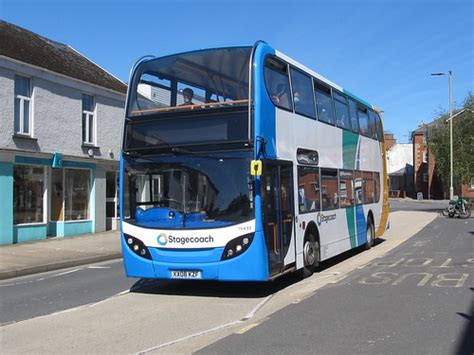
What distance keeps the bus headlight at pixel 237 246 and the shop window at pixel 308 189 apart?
209 cm

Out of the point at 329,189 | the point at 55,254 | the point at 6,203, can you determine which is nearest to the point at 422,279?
the point at 329,189

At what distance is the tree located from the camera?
3634 cm

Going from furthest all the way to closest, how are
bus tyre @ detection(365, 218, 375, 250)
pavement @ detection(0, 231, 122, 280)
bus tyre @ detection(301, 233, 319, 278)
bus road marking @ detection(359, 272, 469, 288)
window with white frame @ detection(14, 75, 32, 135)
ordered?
window with white frame @ detection(14, 75, 32, 135), bus tyre @ detection(365, 218, 375, 250), pavement @ detection(0, 231, 122, 280), bus tyre @ detection(301, 233, 319, 278), bus road marking @ detection(359, 272, 469, 288)

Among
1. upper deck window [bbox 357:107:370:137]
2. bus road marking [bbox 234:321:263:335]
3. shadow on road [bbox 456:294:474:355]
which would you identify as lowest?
bus road marking [bbox 234:321:263:335]

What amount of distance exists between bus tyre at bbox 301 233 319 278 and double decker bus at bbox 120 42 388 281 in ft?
0.13

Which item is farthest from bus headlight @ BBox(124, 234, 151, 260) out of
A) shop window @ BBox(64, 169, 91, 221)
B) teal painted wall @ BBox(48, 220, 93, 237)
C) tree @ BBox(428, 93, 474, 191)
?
tree @ BBox(428, 93, 474, 191)

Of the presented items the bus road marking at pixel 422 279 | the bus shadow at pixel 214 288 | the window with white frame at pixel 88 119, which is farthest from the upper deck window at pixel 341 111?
the window with white frame at pixel 88 119

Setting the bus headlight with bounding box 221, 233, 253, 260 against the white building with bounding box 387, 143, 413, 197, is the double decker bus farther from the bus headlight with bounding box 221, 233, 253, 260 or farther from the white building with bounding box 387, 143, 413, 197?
the white building with bounding box 387, 143, 413, 197

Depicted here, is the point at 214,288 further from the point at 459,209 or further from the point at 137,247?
the point at 459,209

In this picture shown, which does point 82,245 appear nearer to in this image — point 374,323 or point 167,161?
point 167,161

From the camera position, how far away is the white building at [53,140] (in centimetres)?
1720

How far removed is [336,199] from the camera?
40.8 feet

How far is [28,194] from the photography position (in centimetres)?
1828

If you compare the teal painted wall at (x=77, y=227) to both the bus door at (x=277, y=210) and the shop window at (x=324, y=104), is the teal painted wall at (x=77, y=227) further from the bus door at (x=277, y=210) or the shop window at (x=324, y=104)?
the bus door at (x=277, y=210)
